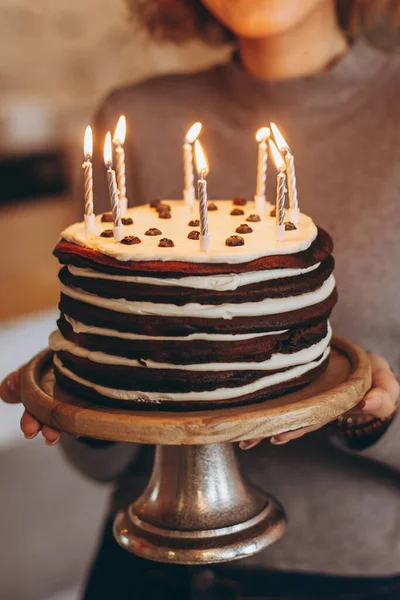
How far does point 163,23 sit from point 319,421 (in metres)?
1.27

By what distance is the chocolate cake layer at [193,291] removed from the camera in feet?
3.33

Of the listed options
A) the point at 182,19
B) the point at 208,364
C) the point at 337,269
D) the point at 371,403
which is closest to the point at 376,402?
the point at 371,403

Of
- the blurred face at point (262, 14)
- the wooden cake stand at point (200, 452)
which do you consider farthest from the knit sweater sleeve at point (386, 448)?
the blurred face at point (262, 14)

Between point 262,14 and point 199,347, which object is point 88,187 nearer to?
point 199,347

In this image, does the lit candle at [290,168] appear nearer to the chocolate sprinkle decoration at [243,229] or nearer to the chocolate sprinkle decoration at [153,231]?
the chocolate sprinkle decoration at [243,229]

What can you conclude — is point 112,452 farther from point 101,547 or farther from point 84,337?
point 84,337

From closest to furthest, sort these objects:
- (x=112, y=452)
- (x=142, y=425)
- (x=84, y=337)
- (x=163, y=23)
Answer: (x=142, y=425), (x=84, y=337), (x=112, y=452), (x=163, y=23)

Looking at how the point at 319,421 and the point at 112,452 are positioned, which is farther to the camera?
the point at 112,452

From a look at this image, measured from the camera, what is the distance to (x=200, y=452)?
1152mm

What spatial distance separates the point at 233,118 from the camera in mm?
1712

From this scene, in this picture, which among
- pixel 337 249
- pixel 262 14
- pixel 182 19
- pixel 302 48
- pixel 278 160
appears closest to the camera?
pixel 278 160

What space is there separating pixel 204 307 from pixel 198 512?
1.05 ft

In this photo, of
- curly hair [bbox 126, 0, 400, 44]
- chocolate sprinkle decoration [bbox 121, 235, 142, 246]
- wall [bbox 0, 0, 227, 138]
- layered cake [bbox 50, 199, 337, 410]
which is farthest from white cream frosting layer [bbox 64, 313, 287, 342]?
wall [bbox 0, 0, 227, 138]

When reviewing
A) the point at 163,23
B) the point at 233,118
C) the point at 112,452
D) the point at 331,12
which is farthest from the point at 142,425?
the point at 163,23
